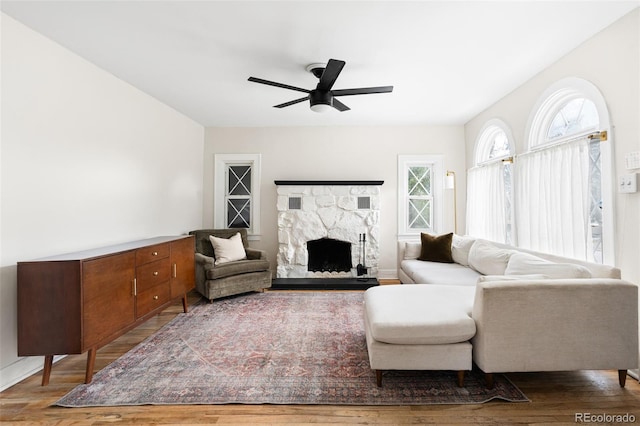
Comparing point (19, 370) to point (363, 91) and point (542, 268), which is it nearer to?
point (363, 91)

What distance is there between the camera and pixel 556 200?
9.16 ft

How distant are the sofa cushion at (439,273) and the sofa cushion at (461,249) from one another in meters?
0.09

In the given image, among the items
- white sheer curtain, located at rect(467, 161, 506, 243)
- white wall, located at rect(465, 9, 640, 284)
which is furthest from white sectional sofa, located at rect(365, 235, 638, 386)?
white sheer curtain, located at rect(467, 161, 506, 243)

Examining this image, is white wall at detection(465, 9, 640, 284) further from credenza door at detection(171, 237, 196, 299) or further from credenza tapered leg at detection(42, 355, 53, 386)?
credenza tapered leg at detection(42, 355, 53, 386)

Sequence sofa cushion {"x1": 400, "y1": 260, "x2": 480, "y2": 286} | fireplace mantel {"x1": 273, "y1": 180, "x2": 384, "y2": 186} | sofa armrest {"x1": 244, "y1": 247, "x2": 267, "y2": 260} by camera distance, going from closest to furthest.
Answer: sofa cushion {"x1": 400, "y1": 260, "x2": 480, "y2": 286} < sofa armrest {"x1": 244, "y1": 247, "x2": 267, "y2": 260} < fireplace mantel {"x1": 273, "y1": 180, "x2": 384, "y2": 186}

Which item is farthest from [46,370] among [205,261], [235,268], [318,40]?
[318,40]

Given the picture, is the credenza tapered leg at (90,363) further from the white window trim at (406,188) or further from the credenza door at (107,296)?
the white window trim at (406,188)

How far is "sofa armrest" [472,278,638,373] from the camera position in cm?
186

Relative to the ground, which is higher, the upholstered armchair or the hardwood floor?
the upholstered armchair

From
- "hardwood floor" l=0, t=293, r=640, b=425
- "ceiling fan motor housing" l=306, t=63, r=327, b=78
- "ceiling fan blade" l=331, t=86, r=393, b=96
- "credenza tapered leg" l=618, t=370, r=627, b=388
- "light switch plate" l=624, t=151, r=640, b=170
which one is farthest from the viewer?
"ceiling fan motor housing" l=306, t=63, r=327, b=78

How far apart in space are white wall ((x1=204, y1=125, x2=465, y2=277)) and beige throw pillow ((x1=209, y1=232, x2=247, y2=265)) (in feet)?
2.55

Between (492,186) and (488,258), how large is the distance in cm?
120

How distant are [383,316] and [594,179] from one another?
220 cm

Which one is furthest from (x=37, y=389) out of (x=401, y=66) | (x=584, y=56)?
(x=584, y=56)
